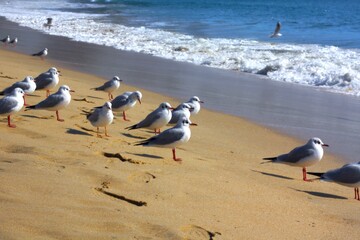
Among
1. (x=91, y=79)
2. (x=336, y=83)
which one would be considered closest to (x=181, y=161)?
(x=91, y=79)

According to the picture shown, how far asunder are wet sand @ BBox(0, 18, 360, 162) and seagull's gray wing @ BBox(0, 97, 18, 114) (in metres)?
3.94

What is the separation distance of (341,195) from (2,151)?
11.3ft

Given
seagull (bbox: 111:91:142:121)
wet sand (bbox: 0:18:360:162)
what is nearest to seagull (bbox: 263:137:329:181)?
wet sand (bbox: 0:18:360:162)

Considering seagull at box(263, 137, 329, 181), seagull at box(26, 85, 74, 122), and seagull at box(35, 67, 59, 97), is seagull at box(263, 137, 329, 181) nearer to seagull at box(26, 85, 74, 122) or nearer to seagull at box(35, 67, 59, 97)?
seagull at box(26, 85, 74, 122)

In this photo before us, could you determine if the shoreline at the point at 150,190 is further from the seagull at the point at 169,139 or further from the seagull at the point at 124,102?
A: the seagull at the point at 124,102

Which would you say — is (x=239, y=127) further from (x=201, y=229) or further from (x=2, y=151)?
(x=201, y=229)

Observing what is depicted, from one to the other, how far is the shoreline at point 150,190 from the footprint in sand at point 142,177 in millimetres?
19

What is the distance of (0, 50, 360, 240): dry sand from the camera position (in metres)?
4.27

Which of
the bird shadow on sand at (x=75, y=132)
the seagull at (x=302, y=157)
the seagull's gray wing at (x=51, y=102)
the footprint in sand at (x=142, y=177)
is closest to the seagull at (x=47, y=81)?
the seagull's gray wing at (x=51, y=102)

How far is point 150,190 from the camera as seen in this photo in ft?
17.3

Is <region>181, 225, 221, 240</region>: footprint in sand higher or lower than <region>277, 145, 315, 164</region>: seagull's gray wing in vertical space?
higher

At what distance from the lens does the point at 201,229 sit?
4543 millimetres

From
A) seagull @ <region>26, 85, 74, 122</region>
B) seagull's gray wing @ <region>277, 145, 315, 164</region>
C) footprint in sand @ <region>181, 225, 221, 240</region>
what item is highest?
seagull @ <region>26, 85, 74, 122</region>

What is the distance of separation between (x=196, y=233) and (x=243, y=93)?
27.9 ft
